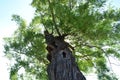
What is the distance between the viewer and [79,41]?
975 cm

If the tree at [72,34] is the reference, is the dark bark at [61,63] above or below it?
below

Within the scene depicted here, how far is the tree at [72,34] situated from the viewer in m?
8.80

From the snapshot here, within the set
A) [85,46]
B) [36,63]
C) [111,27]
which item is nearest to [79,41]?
[85,46]

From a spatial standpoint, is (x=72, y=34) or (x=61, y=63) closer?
(x=61, y=63)

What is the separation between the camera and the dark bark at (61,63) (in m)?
7.41

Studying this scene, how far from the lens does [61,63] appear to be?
25.6 ft

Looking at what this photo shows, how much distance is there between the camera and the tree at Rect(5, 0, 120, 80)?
8.80 meters

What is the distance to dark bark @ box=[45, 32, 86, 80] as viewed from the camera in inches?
292

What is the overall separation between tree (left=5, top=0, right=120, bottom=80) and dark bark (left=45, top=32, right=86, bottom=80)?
67 centimetres

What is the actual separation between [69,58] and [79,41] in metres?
1.93

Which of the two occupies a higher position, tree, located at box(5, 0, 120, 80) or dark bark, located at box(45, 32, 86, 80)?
tree, located at box(5, 0, 120, 80)

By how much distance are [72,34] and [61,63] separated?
5.63 feet

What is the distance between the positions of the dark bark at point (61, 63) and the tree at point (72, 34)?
673mm

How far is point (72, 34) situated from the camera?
9.26 m
